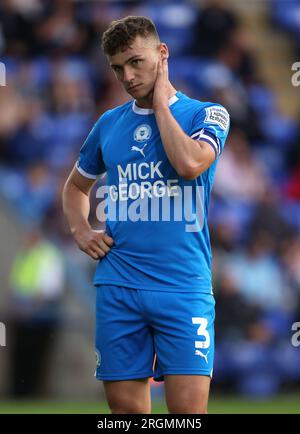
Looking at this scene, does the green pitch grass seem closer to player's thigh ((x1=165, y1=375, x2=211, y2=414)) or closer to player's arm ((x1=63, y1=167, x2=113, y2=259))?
player's arm ((x1=63, y1=167, x2=113, y2=259))

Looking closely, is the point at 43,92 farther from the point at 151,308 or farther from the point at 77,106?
the point at 151,308

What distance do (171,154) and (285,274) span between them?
22.9 ft

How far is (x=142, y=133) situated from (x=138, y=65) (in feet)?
1.07

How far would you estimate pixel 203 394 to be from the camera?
14.2 feet

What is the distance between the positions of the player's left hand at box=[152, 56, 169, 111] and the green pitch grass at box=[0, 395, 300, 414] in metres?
4.73

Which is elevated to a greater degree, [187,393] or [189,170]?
[189,170]

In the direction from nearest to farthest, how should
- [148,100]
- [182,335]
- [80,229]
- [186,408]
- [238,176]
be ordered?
[186,408]
[182,335]
[148,100]
[80,229]
[238,176]

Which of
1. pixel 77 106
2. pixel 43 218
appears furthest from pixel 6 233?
pixel 77 106

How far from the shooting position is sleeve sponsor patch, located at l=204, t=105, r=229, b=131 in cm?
446

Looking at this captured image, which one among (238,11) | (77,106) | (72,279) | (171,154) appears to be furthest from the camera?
(238,11)

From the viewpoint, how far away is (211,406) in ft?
30.6

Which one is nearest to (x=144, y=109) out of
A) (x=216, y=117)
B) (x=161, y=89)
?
(x=161, y=89)

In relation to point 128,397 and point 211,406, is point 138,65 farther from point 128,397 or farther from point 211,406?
point 211,406

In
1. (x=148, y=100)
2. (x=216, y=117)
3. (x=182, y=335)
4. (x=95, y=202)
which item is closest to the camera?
(x=182, y=335)
